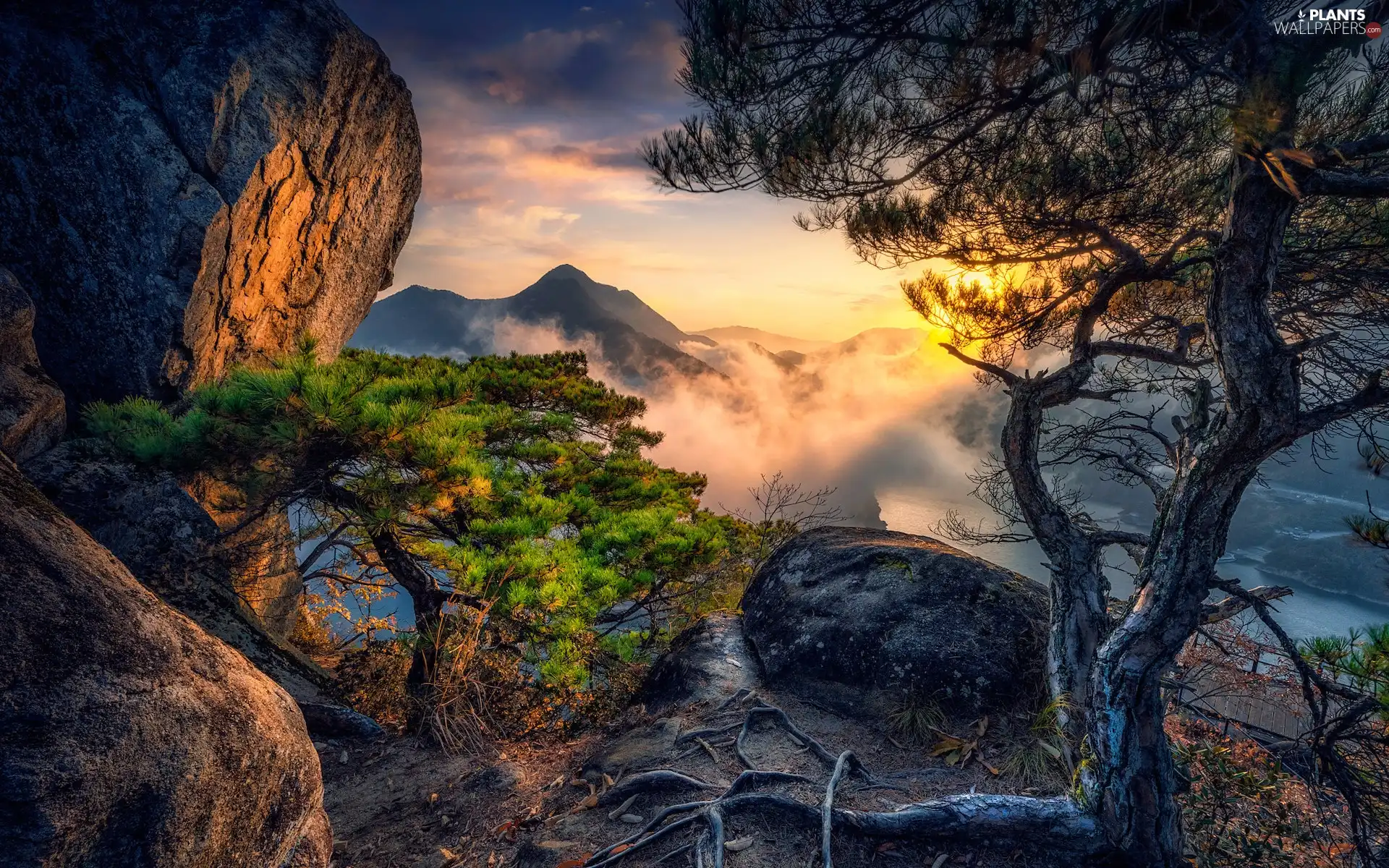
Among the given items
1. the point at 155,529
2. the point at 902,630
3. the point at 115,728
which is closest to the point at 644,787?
the point at 902,630

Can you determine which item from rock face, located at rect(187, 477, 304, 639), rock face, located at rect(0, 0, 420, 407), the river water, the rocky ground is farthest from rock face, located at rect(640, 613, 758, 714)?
the river water

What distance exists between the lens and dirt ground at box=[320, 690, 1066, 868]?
8.62 feet

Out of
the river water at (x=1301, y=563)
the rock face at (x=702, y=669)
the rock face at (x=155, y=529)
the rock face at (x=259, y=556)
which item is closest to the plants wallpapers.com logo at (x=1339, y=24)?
the rock face at (x=702, y=669)

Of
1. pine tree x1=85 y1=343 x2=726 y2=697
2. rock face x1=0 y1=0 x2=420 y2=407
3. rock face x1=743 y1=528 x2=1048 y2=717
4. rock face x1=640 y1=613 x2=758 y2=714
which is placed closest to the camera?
pine tree x1=85 y1=343 x2=726 y2=697

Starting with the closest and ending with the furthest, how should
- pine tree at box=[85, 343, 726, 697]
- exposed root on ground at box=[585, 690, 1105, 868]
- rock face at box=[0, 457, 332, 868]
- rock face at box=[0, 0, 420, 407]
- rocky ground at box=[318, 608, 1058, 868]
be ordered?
1. rock face at box=[0, 457, 332, 868]
2. exposed root on ground at box=[585, 690, 1105, 868]
3. rocky ground at box=[318, 608, 1058, 868]
4. pine tree at box=[85, 343, 726, 697]
5. rock face at box=[0, 0, 420, 407]

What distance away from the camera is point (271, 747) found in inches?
88.8

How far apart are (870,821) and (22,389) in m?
6.05

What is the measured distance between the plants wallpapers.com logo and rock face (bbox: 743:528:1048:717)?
11.1 feet

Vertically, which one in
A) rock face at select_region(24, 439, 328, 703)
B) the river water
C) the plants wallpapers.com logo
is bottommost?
the river water

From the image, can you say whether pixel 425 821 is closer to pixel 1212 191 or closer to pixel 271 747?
pixel 271 747

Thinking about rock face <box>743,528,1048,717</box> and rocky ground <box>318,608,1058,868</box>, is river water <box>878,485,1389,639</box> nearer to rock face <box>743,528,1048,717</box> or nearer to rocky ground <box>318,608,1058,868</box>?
rock face <box>743,528,1048,717</box>

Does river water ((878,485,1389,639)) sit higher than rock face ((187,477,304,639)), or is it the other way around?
rock face ((187,477,304,639))

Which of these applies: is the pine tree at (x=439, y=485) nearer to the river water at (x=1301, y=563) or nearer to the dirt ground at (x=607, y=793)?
the dirt ground at (x=607, y=793)

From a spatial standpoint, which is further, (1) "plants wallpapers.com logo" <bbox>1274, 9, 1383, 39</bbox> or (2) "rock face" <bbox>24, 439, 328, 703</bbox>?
(2) "rock face" <bbox>24, 439, 328, 703</bbox>
